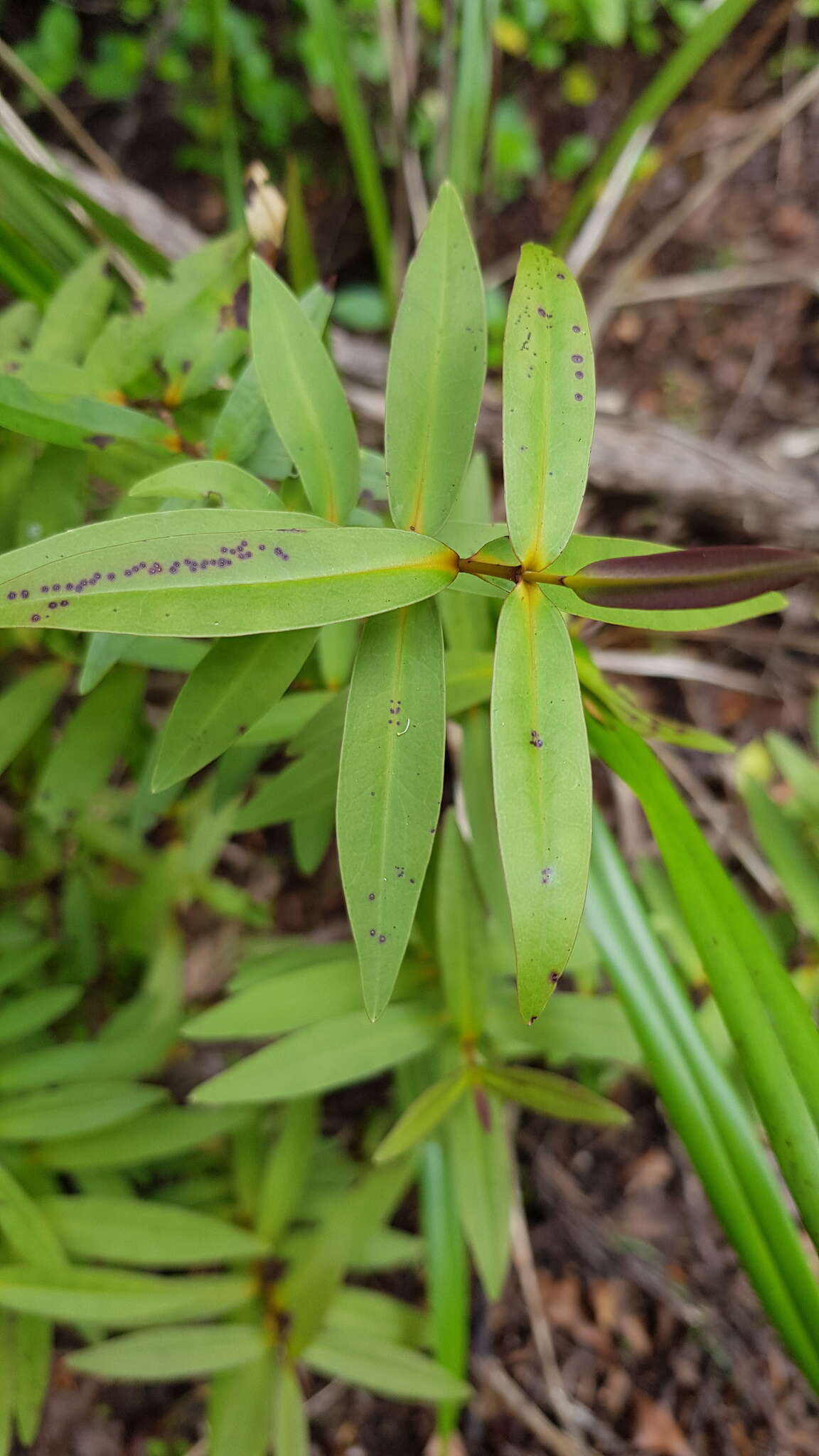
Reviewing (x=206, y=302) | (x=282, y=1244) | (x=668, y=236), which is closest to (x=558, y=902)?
(x=206, y=302)

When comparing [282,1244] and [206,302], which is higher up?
[206,302]

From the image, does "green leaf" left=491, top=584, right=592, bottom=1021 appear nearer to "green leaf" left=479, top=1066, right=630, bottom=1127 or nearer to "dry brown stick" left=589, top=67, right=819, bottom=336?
"green leaf" left=479, top=1066, right=630, bottom=1127

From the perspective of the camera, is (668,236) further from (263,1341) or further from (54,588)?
(263,1341)

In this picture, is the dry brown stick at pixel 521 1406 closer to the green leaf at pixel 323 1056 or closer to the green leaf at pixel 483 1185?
the green leaf at pixel 483 1185

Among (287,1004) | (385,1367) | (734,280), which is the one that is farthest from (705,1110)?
(734,280)

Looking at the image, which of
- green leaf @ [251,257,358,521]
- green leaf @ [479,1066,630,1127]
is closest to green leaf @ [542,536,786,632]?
green leaf @ [251,257,358,521]

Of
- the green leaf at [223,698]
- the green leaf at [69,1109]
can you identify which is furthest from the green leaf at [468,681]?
the green leaf at [69,1109]
